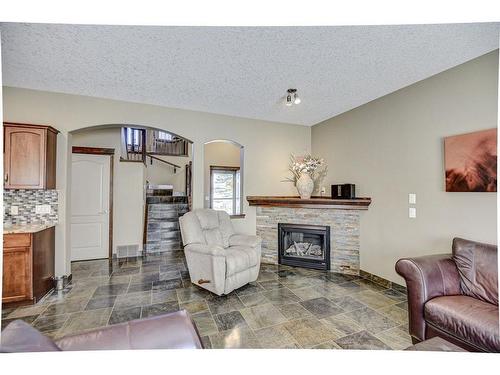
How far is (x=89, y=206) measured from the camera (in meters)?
4.44

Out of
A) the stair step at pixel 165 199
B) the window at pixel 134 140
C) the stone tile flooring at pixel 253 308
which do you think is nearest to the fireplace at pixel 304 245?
the stone tile flooring at pixel 253 308

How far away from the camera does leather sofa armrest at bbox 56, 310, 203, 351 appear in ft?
3.34

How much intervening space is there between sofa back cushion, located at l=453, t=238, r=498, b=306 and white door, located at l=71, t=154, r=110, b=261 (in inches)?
208

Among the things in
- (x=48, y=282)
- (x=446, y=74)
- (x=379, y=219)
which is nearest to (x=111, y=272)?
(x=48, y=282)

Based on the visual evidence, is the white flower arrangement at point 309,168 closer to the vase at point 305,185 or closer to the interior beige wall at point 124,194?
the vase at point 305,185

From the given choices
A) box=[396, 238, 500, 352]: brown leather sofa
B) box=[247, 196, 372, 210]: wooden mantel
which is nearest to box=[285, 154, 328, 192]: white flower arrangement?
box=[247, 196, 372, 210]: wooden mantel

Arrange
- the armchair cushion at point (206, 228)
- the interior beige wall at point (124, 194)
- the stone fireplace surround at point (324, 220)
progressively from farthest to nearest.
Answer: the interior beige wall at point (124, 194), the stone fireplace surround at point (324, 220), the armchair cushion at point (206, 228)

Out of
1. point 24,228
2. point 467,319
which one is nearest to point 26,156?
point 24,228

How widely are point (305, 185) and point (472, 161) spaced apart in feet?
7.39

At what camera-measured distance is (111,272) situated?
3783 mm

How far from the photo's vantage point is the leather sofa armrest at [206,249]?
2833 millimetres

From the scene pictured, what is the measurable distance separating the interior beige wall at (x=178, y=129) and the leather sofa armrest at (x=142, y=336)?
9.36ft

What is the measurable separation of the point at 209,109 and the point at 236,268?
101 inches

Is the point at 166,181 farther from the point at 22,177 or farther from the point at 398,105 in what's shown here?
the point at 398,105
